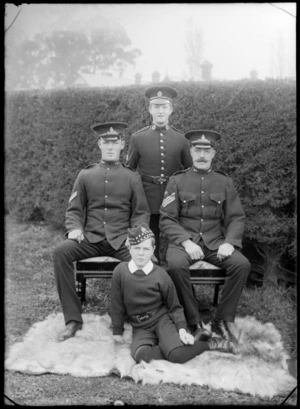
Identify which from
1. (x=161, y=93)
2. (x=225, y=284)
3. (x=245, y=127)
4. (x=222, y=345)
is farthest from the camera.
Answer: (x=245, y=127)

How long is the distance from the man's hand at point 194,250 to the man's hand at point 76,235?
0.91 metres

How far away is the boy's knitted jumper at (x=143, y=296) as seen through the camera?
3943 millimetres

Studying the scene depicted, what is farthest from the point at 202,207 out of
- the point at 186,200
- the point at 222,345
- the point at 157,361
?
the point at 157,361

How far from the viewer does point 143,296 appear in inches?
156

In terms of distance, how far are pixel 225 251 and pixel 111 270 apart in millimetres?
996

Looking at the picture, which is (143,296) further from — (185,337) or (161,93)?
(161,93)

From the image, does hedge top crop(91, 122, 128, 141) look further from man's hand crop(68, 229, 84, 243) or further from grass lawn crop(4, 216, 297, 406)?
grass lawn crop(4, 216, 297, 406)

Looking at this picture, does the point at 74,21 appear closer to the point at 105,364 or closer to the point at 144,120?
the point at 144,120

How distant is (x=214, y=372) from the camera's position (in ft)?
12.0

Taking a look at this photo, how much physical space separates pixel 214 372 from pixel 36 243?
401 cm

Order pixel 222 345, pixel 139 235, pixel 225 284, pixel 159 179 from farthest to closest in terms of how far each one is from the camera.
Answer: pixel 159 179 < pixel 225 284 < pixel 222 345 < pixel 139 235

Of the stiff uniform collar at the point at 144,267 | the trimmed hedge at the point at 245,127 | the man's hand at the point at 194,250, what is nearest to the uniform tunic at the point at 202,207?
the man's hand at the point at 194,250

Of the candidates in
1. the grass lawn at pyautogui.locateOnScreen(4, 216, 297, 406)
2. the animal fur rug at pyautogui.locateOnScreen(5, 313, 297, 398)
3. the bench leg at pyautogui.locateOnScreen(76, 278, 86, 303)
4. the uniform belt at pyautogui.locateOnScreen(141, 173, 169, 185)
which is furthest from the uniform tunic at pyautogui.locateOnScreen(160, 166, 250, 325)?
the bench leg at pyautogui.locateOnScreen(76, 278, 86, 303)

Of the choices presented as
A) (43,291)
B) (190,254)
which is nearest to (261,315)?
(190,254)
